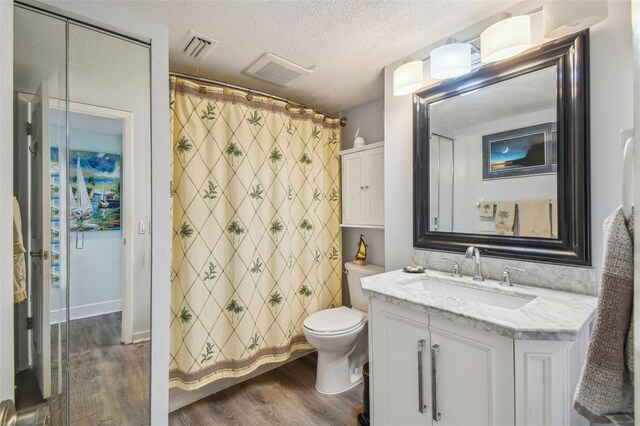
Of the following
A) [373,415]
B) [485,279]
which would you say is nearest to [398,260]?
[485,279]

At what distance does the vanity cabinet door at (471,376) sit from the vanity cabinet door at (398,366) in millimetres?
54

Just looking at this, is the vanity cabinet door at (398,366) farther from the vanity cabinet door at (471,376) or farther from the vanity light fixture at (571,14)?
the vanity light fixture at (571,14)

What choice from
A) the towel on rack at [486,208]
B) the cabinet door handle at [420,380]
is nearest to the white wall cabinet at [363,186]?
the towel on rack at [486,208]

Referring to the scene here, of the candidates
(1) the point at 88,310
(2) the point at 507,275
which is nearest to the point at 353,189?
(2) the point at 507,275

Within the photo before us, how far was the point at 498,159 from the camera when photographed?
5.11 ft

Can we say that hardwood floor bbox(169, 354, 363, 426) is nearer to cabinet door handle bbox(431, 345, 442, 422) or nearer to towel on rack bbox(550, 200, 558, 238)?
cabinet door handle bbox(431, 345, 442, 422)

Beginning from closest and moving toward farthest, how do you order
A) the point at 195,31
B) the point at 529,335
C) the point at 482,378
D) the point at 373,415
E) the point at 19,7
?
the point at 529,335
the point at 482,378
the point at 19,7
the point at 373,415
the point at 195,31

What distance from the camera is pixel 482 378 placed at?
3.60 ft

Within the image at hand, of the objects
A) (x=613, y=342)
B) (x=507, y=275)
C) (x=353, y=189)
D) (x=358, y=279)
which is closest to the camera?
(x=613, y=342)

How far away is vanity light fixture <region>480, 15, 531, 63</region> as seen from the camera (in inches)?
52.2

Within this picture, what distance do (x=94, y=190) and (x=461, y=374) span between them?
184 cm

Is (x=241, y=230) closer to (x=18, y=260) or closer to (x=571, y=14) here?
(x=18, y=260)

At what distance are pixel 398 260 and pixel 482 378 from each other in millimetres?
972

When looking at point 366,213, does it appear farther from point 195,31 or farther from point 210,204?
point 195,31
